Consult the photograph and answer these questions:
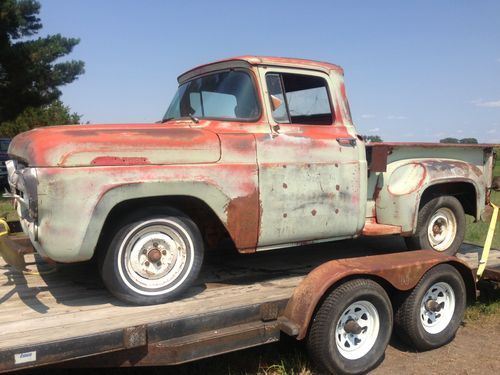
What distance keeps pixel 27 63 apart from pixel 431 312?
1612cm

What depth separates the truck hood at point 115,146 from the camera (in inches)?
126

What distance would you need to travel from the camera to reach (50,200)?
124 inches

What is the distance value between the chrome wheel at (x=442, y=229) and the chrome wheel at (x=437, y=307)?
894mm

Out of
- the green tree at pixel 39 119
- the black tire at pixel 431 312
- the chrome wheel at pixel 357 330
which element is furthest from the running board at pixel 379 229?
the green tree at pixel 39 119

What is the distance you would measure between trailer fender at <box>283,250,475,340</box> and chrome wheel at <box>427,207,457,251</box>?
76 centimetres

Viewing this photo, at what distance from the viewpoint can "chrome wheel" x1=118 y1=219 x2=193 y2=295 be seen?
348 cm

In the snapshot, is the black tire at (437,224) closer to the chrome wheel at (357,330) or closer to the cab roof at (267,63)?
the chrome wheel at (357,330)

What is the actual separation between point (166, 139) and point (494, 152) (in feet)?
12.6

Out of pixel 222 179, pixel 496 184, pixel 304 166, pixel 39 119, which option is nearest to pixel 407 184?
pixel 304 166

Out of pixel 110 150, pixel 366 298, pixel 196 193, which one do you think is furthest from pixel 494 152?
pixel 110 150

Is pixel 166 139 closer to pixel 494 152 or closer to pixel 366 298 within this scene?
pixel 366 298

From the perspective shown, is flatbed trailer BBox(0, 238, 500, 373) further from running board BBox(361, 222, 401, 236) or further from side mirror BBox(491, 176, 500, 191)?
side mirror BBox(491, 176, 500, 191)

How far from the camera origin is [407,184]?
15.8 feet

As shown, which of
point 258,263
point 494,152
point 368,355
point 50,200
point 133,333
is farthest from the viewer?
point 494,152
